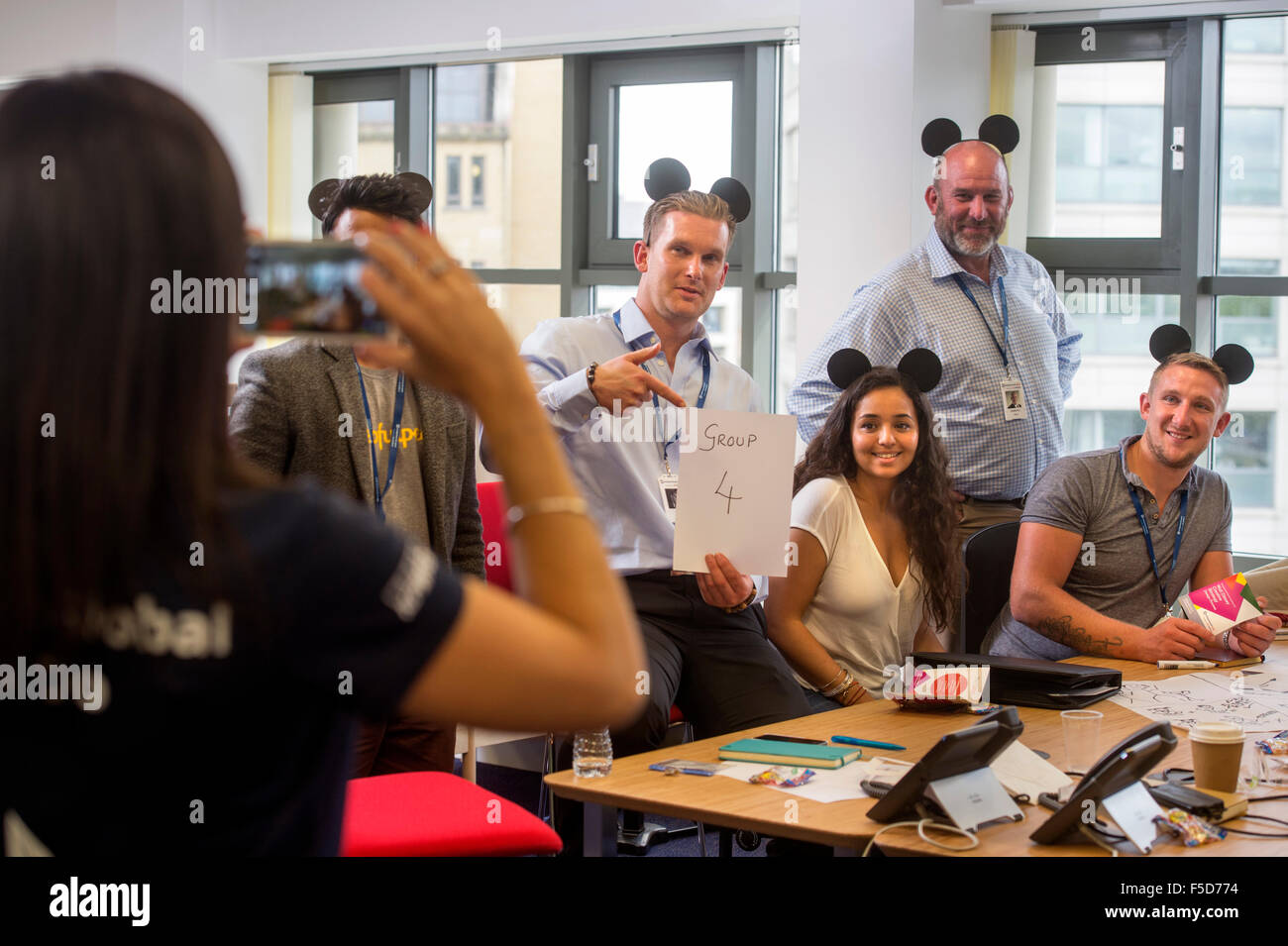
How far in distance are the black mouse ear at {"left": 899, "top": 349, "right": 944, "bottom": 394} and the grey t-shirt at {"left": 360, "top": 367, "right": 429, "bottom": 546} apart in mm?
1734

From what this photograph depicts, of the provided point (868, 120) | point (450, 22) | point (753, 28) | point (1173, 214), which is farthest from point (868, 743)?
point (450, 22)

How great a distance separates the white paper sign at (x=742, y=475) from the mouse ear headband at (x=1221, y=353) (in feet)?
5.33

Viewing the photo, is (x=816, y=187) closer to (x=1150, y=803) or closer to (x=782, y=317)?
(x=782, y=317)

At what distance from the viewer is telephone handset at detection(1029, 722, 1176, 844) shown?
1.76 m

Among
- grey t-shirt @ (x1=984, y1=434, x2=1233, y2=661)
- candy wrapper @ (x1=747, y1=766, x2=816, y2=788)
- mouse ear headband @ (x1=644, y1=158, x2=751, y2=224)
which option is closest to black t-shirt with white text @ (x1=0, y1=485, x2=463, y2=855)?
candy wrapper @ (x1=747, y1=766, x2=816, y2=788)

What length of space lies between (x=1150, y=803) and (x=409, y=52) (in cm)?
520

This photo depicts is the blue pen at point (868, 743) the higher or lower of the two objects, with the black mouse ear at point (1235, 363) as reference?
lower

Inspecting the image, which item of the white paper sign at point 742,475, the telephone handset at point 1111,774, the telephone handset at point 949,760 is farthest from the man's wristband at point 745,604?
the telephone handset at point 1111,774

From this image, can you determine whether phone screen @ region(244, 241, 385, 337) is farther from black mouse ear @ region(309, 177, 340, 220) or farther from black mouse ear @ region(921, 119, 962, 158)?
black mouse ear @ region(921, 119, 962, 158)

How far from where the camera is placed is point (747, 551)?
→ 3016 millimetres

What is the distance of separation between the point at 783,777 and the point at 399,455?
119 cm

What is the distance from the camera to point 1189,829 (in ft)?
5.98

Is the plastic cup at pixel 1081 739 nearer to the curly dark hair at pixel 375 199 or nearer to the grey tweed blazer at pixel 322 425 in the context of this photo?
the grey tweed blazer at pixel 322 425

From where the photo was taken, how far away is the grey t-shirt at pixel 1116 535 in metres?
3.52
